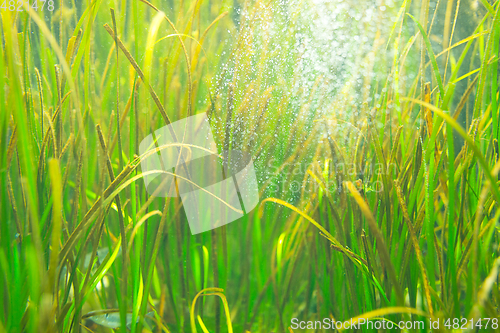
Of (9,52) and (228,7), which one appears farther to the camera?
(228,7)

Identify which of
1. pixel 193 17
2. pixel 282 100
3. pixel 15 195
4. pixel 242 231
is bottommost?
pixel 242 231

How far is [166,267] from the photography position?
48 centimetres

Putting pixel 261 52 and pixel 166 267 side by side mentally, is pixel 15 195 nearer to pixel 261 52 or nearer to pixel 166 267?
pixel 166 267

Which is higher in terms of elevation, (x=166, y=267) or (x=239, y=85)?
(x=239, y=85)

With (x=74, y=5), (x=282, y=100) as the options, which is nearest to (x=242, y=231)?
(x=282, y=100)

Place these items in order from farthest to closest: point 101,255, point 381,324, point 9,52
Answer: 1. point 101,255
2. point 381,324
3. point 9,52

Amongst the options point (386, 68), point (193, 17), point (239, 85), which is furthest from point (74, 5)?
point (386, 68)

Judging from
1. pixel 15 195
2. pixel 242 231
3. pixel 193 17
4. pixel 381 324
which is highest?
pixel 193 17

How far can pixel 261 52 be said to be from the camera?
474mm

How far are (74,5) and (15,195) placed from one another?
362mm

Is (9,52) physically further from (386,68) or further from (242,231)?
(386,68)

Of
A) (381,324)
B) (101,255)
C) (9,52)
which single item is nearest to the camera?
(9,52)

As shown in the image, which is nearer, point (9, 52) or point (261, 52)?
point (9, 52)

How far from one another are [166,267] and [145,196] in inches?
5.5
